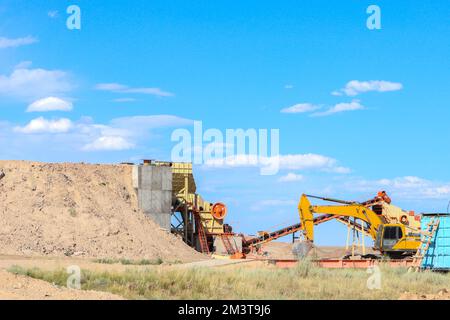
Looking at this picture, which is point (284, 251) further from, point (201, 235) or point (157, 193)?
point (157, 193)

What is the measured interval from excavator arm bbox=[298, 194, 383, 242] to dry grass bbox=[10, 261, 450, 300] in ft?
46.6

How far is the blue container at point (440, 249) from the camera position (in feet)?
115

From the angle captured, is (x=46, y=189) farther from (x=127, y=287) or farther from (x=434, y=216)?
(x=127, y=287)

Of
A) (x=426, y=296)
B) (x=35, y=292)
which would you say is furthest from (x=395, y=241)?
(x=35, y=292)

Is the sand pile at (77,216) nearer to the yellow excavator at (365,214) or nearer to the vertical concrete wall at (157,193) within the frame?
the vertical concrete wall at (157,193)

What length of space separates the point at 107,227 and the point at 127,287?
26.6 metres

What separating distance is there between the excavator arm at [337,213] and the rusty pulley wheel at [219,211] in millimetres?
9602

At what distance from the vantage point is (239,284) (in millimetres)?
25656

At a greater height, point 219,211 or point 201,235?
point 219,211

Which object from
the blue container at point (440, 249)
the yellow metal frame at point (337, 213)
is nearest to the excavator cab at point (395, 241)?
the yellow metal frame at point (337, 213)

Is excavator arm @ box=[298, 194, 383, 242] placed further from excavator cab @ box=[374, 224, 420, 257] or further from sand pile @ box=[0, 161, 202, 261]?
sand pile @ box=[0, 161, 202, 261]

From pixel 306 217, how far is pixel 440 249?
12.2 metres

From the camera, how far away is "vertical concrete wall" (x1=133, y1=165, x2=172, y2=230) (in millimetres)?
52781
